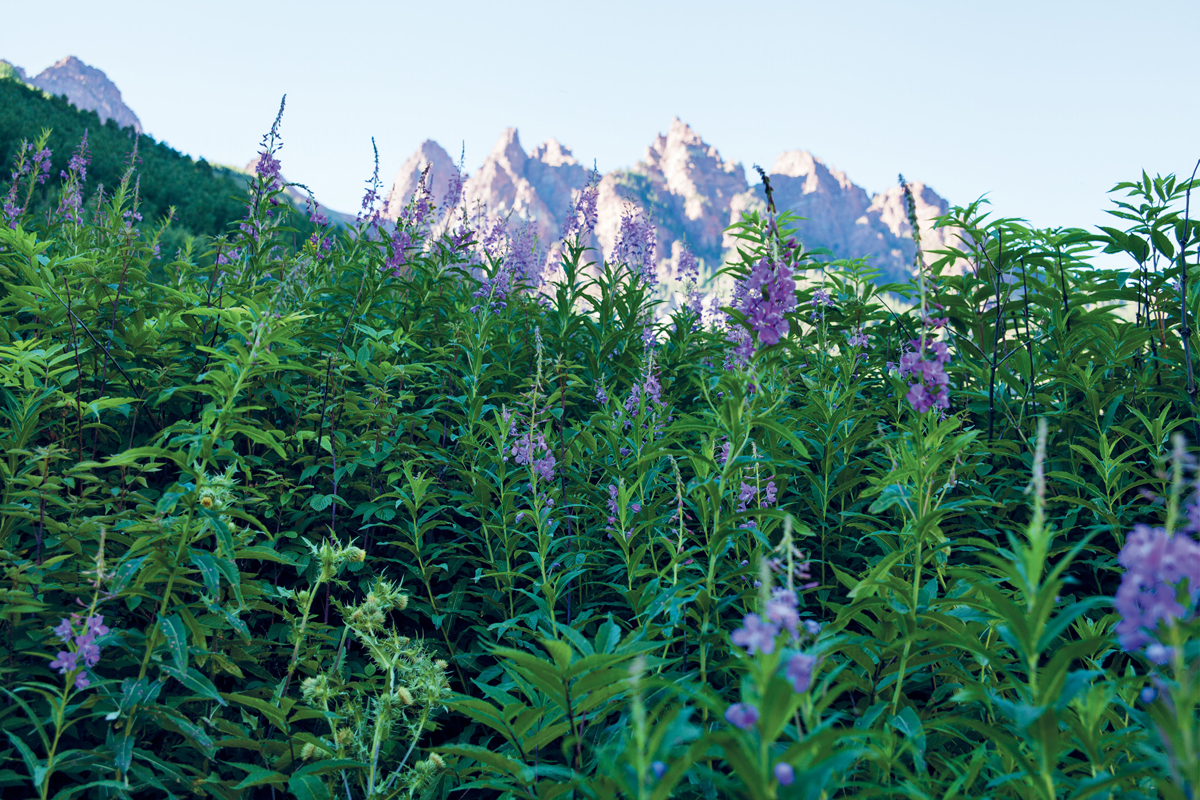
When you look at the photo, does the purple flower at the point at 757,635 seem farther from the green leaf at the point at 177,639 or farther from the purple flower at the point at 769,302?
the green leaf at the point at 177,639

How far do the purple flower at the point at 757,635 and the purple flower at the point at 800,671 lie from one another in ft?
0.16

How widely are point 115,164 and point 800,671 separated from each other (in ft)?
68.8

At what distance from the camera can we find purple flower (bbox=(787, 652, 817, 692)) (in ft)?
3.78

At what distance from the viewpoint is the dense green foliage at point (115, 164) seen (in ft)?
49.7

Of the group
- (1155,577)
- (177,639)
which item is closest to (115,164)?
(177,639)

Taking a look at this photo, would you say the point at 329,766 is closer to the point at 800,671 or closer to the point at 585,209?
the point at 800,671

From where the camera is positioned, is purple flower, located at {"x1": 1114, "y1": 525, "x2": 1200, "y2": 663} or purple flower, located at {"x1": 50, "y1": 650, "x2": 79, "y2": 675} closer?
purple flower, located at {"x1": 1114, "y1": 525, "x2": 1200, "y2": 663}

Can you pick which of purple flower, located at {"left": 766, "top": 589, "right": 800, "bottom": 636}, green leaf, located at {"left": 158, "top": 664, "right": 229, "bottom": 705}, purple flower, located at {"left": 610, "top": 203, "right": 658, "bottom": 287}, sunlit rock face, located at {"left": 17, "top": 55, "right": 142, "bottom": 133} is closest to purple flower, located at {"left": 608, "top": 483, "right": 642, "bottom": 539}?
purple flower, located at {"left": 766, "top": 589, "right": 800, "bottom": 636}

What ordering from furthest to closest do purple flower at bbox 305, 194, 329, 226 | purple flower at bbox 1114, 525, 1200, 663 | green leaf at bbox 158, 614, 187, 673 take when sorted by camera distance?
purple flower at bbox 305, 194, 329, 226 < green leaf at bbox 158, 614, 187, 673 < purple flower at bbox 1114, 525, 1200, 663

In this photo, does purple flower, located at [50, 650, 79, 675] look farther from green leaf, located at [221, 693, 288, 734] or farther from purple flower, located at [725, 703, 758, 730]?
purple flower, located at [725, 703, 758, 730]

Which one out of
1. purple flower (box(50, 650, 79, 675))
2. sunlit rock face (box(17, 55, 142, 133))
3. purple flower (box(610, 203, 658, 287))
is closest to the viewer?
purple flower (box(50, 650, 79, 675))

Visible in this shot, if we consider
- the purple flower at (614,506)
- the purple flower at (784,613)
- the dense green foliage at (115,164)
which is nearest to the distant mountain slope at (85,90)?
the dense green foliage at (115,164)

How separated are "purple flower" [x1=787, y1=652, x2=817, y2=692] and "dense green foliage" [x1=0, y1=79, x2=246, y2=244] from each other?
560 inches

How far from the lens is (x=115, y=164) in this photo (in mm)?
16281
